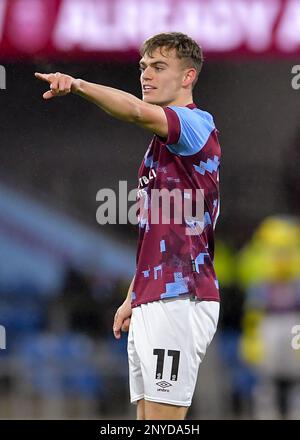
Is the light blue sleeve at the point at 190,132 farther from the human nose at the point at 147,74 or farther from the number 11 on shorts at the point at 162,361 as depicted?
the number 11 on shorts at the point at 162,361

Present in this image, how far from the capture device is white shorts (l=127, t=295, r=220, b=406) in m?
2.76

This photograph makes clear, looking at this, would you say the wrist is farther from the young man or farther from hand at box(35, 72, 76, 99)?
the young man

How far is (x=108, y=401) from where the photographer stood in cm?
489

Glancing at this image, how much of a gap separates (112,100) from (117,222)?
2.25 m

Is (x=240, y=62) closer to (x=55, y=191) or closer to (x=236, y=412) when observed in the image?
(x=55, y=191)

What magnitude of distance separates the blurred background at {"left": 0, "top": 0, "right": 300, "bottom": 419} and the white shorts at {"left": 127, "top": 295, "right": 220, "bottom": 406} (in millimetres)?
1969

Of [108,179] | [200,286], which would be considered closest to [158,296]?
[200,286]

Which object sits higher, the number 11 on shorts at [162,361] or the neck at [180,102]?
the neck at [180,102]

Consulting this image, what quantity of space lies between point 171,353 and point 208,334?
0.14 m

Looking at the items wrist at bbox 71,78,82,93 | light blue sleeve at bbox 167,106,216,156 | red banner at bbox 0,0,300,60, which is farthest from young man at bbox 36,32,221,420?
red banner at bbox 0,0,300,60

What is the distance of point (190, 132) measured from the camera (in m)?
2.78

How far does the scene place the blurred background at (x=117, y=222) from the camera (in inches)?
186

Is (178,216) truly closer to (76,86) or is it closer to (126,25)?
(76,86)

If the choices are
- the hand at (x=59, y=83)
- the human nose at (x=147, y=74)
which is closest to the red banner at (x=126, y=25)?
the human nose at (x=147, y=74)
